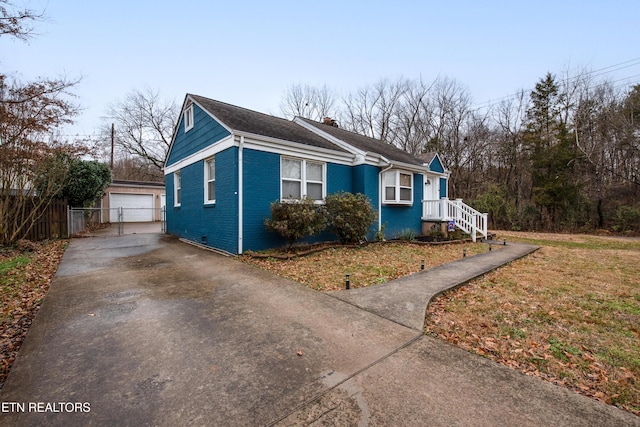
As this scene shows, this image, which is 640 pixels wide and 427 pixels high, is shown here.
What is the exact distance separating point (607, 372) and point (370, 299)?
102 inches

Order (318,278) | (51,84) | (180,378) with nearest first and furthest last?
(180,378) → (318,278) → (51,84)

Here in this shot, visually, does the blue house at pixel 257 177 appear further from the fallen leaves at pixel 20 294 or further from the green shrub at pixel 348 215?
the fallen leaves at pixel 20 294

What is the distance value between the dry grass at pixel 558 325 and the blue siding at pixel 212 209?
19.6 feet

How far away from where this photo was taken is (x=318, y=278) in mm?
5652

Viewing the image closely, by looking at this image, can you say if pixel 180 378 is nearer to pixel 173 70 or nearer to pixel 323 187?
pixel 323 187

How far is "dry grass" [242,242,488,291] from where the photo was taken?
18.3 feet

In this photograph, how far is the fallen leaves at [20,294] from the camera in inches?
116

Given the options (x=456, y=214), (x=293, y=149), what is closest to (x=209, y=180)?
(x=293, y=149)

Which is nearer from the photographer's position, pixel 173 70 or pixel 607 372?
pixel 607 372

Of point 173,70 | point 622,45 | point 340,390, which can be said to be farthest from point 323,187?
point 622,45

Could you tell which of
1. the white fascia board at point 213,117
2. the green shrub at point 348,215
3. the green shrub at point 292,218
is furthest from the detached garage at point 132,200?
the green shrub at point 348,215

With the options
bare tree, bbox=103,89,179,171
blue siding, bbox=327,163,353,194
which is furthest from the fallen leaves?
bare tree, bbox=103,89,179,171

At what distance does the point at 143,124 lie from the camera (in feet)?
89.5

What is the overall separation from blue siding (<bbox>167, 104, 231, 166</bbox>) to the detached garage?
8.40 meters
